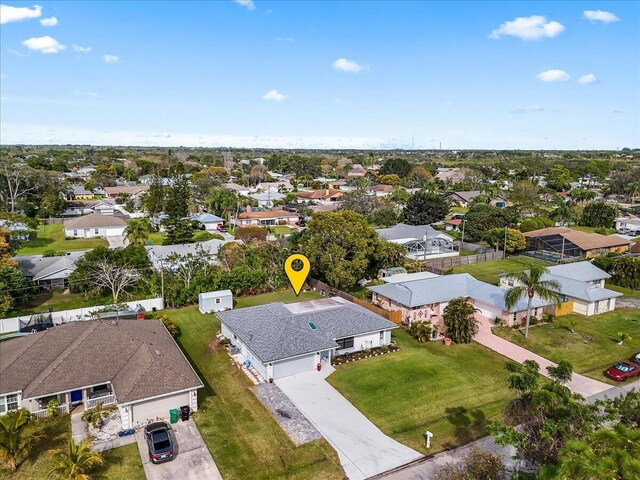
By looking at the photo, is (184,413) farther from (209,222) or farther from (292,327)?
(209,222)

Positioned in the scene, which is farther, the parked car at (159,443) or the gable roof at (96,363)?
the gable roof at (96,363)

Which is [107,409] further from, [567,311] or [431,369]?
[567,311]

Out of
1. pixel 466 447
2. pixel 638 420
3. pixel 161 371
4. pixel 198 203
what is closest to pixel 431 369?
pixel 466 447

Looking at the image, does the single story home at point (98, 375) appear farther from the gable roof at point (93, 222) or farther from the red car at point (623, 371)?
the gable roof at point (93, 222)

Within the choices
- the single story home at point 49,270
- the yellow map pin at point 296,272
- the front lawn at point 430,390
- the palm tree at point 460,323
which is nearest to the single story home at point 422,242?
the yellow map pin at point 296,272

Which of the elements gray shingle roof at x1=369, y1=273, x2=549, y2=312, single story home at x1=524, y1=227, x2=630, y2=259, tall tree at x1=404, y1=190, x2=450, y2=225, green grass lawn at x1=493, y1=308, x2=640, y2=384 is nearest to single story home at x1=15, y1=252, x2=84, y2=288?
gray shingle roof at x1=369, y1=273, x2=549, y2=312

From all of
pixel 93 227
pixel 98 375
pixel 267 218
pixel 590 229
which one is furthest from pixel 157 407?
pixel 590 229
